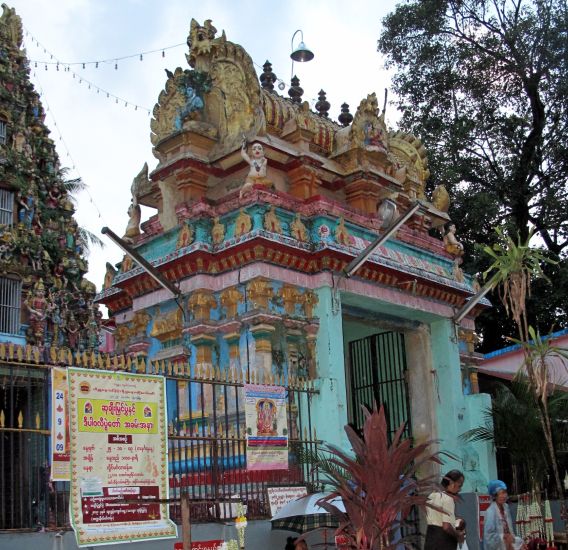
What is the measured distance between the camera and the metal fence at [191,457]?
8.60m

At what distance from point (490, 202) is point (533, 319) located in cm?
326

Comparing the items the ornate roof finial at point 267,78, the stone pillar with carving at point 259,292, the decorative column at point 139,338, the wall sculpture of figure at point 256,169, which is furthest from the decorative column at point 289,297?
the ornate roof finial at point 267,78

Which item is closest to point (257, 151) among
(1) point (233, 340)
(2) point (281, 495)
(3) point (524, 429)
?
(1) point (233, 340)

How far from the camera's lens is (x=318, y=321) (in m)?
13.4

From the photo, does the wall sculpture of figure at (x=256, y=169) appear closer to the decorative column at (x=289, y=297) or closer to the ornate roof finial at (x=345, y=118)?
the decorative column at (x=289, y=297)

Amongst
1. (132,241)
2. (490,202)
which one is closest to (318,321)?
(132,241)

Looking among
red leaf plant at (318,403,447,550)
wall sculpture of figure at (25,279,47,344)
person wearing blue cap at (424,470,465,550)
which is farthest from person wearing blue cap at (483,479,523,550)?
wall sculpture of figure at (25,279,47,344)

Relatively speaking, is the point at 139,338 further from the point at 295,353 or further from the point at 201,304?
the point at 295,353

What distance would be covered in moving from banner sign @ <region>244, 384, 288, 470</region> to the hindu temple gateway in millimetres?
204

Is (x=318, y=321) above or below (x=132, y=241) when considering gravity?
below

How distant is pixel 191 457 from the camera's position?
10.4 m

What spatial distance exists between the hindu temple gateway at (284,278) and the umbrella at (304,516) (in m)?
0.37

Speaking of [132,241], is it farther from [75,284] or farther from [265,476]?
[75,284]

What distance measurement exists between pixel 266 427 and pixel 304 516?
1.23 m
